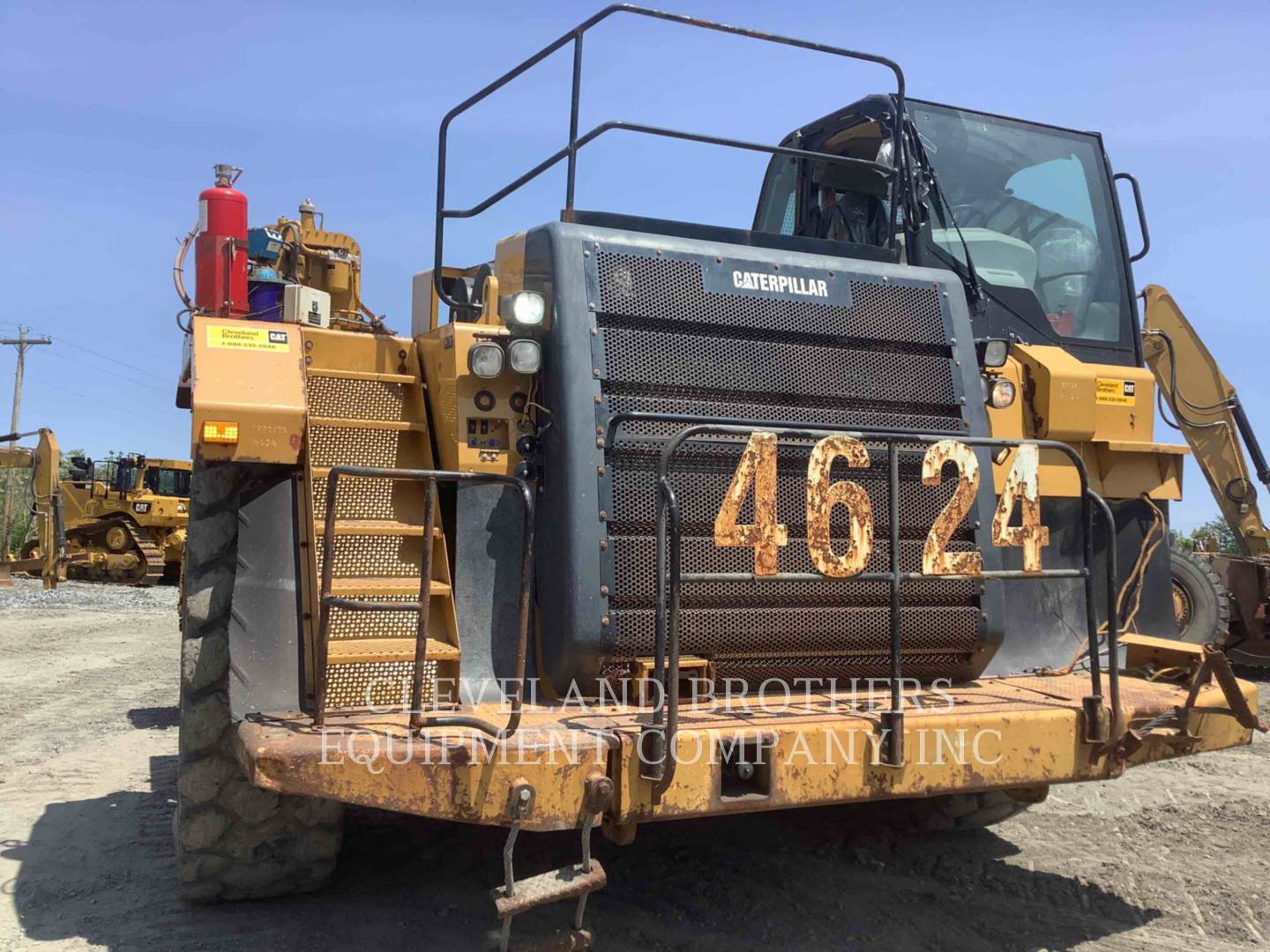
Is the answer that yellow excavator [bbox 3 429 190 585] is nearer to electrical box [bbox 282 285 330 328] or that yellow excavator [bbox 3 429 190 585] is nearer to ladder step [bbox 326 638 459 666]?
electrical box [bbox 282 285 330 328]

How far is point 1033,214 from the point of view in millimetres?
5832

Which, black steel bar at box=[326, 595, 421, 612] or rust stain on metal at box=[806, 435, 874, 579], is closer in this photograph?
black steel bar at box=[326, 595, 421, 612]

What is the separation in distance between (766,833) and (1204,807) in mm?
2478

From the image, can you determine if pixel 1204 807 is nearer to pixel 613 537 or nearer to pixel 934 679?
pixel 934 679

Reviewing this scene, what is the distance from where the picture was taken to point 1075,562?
5.02 m

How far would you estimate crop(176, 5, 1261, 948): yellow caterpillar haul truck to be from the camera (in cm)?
323

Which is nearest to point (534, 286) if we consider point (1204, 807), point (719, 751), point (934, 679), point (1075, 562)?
point (719, 751)

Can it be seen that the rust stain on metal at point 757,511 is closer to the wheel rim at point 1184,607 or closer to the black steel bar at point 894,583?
the black steel bar at point 894,583

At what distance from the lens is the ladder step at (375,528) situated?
3852 millimetres

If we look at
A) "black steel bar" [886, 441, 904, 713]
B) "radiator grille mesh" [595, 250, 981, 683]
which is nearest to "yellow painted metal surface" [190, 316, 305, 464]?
"radiator grille mesh" [595, 250, 981, 683]

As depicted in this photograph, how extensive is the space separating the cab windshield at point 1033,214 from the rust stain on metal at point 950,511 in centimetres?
203

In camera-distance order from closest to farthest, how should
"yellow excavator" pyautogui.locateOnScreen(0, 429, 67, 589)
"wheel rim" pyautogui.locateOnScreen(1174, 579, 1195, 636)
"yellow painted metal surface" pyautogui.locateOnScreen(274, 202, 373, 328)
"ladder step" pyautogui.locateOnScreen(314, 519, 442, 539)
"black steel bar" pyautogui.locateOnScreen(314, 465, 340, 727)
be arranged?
1. "black steel bar" pyautogui.locateOnScreen(314, 465, 340, 727)
2. "ladder step" pyautogui.locateOnScreen(314, 519, 442, 539)
3. "yellow painted metal surface" pyautogui.locateOnScreen(274, 202, 373, 328)
4. "wheel rim" pyautogui.locateOnScreen(1174, 579, 1195, 636)
5. "yellow excavator" pyautogui.locateOnScreen(0, 429, 67, 589)

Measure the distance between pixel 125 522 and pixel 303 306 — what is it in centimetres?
2413

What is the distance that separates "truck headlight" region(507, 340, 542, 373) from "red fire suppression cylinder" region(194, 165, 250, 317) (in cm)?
230
